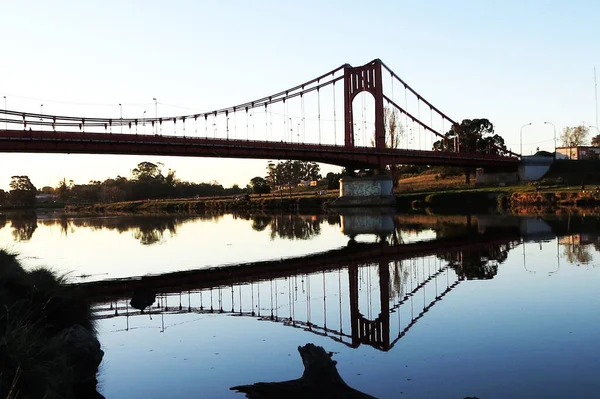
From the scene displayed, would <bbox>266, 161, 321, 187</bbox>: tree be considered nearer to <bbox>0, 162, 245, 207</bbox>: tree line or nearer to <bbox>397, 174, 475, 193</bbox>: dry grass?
<bbox>0, 162, 245, 207</bbox>: tree line

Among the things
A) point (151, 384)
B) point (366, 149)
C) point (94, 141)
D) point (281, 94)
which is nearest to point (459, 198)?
point (366, 149)

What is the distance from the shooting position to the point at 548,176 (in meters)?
94.3

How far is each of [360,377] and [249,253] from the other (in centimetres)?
2311

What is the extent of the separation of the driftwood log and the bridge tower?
70719 mm

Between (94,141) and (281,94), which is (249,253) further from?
(281,94)

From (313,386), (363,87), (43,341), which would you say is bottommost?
(313,386)

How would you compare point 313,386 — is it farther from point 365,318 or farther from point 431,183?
point 431,183

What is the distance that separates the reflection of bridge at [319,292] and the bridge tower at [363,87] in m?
51.7

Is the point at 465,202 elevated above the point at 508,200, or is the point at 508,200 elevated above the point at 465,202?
the point at 508,200

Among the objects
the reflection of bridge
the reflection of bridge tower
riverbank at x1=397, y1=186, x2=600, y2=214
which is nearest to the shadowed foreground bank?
the reflection of bridge

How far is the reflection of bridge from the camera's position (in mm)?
15070

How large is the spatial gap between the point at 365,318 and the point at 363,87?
69891 millimetres

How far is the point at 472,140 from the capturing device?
109125 mm

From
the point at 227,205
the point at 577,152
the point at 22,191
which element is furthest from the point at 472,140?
the point at 22,191
